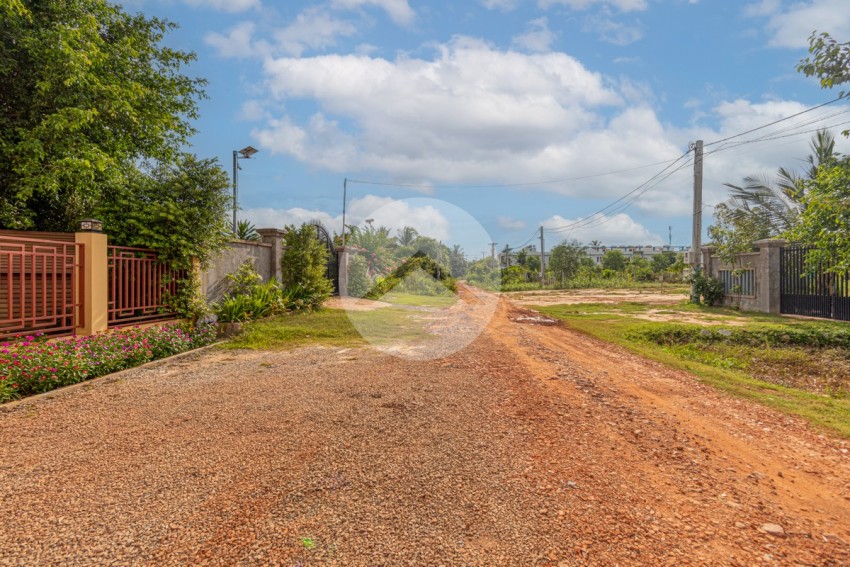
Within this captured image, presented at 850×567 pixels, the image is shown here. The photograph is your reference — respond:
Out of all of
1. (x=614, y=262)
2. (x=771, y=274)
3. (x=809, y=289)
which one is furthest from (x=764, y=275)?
(x=614, y=262)

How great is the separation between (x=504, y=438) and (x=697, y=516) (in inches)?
52.3

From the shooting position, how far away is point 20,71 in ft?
30.0

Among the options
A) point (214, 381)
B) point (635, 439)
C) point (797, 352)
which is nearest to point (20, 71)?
point (214, 381)

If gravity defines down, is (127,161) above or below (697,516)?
above

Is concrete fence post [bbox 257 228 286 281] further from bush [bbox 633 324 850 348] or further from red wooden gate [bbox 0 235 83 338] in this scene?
bush [bbox 633 324 850 348]

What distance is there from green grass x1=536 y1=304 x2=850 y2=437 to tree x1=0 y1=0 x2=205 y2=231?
10.6m

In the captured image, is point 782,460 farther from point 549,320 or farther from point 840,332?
point 549,320

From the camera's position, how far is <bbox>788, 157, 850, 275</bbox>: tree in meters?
9.15

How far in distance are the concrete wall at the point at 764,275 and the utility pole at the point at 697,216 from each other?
2.12 metres

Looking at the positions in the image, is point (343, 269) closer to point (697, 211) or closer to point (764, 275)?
point (764, 275)

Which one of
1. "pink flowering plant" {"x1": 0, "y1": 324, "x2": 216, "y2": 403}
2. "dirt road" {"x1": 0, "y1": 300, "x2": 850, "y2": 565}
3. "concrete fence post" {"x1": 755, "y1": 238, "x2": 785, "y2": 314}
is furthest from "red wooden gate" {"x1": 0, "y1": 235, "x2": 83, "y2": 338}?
"concrete fence post" {"x1": 755, "y1": 238, "x2": 785, "y2": 314}

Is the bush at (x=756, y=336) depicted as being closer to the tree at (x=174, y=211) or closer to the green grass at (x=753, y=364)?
the green grass at (x=753, y=364)

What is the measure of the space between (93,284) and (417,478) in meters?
6.45

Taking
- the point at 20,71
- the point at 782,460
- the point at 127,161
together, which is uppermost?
the point at 20,71
